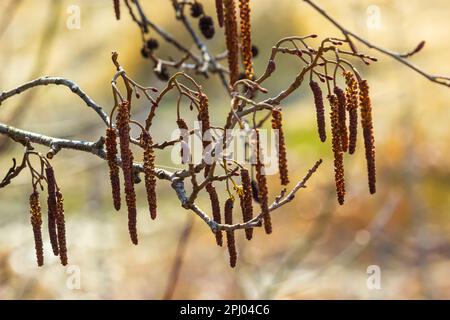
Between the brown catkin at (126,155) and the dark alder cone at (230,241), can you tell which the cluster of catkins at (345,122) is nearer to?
the dark alder cone at (230,241)

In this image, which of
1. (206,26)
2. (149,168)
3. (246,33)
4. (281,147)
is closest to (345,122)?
(281,147)

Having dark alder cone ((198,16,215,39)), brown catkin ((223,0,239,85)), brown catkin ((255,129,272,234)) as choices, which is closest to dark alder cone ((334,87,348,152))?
brown catkin ((255,129,272,234))

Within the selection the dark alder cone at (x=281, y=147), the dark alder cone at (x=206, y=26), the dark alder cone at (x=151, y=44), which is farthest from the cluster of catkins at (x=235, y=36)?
the dark alder cone at (x=151, y=44)

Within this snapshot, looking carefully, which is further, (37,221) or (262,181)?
(37,221)

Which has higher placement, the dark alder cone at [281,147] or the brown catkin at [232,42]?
the brown catkin at [232,42]

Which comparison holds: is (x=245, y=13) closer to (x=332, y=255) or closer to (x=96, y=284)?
(x=96, y=284)

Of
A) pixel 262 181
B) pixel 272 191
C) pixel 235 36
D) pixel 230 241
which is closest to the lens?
pixel 262 181

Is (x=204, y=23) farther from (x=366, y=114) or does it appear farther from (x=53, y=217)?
(x=366, y=114)

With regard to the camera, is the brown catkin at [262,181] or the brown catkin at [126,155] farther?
the brown catkin at [126,155]

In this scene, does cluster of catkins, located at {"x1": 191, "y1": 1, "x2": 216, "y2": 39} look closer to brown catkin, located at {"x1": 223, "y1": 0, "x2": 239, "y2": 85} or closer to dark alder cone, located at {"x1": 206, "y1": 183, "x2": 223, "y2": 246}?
brown catkin, located at {"x1": 223, "y1": 0, "x2": 239, "y2": 85}

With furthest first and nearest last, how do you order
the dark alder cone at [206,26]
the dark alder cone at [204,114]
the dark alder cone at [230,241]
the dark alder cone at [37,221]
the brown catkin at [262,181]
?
the dark alder cone at [206,26] → the dark alder cone at [37,221] → the dark alder cone at [230,241] → the dark alder cone at [204,114] → the brown catkin at [262,181]
